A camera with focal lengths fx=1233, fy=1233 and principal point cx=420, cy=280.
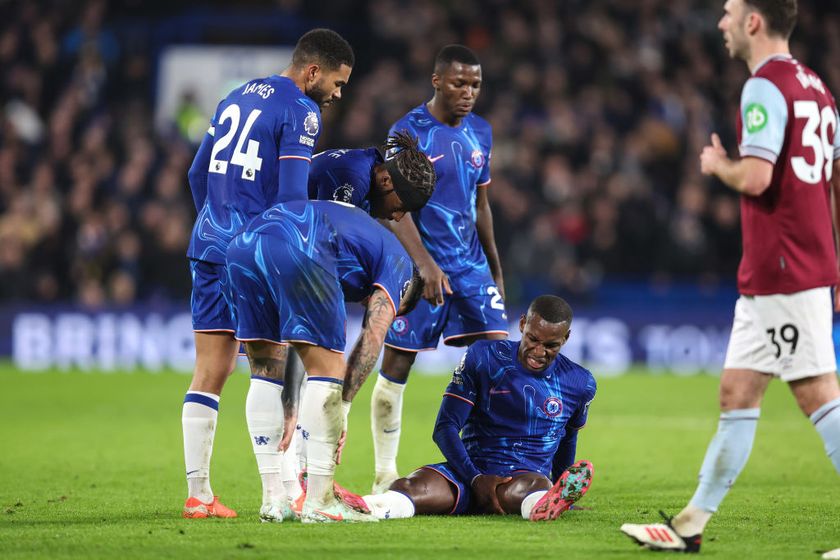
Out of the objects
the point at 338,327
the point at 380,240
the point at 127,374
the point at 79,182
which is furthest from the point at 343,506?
the point at 79,182

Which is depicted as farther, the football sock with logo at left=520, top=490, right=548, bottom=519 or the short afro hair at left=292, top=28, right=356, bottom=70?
the short afro hair at left=292, top=28, right=356, bottom=70

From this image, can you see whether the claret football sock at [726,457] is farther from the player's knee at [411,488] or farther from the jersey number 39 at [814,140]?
the player's knee at [411,488]

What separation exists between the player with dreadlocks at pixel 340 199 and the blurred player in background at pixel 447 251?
3.81 feet

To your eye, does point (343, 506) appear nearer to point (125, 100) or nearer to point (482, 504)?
point (482, 504)

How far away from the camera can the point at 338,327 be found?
5.93 metres

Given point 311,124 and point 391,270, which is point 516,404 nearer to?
point 391,270

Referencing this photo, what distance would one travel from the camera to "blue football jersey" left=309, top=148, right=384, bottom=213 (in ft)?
21.5

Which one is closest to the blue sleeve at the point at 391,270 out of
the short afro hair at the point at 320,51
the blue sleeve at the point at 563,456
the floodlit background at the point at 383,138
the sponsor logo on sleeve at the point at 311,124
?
the sponsor logo on sleeve at the point at 311,124

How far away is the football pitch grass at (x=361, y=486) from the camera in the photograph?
17.9 feet

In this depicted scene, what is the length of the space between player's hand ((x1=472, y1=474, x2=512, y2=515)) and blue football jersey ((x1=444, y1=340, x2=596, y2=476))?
127 mm

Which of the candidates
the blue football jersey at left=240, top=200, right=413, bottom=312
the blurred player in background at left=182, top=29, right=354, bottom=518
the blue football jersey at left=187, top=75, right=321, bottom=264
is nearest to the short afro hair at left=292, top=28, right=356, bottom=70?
the blurred player in background at left=182, top=29, right=354, bottom=518

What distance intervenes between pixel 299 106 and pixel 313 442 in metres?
1.76

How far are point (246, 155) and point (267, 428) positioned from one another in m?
1.43

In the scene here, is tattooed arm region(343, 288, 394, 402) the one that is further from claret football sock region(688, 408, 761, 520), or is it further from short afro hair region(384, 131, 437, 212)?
claret football sock region(688, 408, 761, 520)
